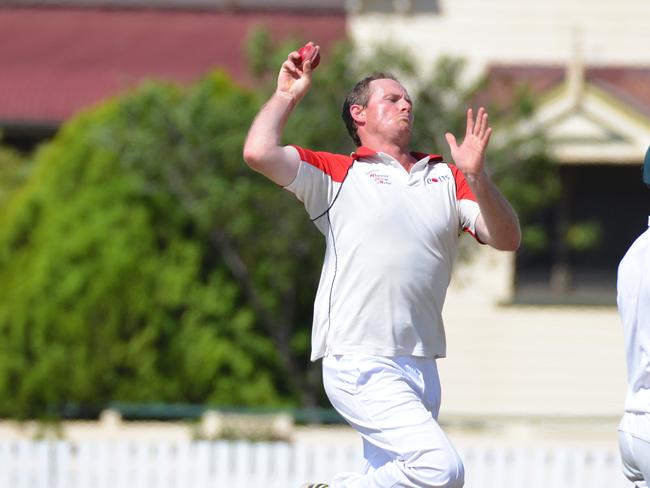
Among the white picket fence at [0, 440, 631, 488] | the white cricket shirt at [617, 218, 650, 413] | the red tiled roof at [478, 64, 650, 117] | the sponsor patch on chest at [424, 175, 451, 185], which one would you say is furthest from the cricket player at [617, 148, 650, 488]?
the red tiled roof at [478, 64, 650, 117]

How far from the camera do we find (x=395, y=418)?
4.94m

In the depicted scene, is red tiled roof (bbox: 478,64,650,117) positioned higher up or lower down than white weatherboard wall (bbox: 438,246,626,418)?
higher up

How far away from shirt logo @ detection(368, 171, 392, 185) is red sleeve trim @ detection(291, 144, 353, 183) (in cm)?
10

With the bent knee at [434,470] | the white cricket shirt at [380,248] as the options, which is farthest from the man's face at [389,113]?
the bent knee at [434,470]

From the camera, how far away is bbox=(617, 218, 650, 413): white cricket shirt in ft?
15.3

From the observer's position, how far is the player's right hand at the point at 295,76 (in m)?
5.04

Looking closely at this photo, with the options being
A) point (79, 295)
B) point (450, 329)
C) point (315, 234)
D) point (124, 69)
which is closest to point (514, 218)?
point (315, 234)

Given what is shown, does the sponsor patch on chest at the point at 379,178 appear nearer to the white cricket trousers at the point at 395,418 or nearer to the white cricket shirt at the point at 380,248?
the white cricket shirt at the point at 380,248

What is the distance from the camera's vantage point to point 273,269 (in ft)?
43.0

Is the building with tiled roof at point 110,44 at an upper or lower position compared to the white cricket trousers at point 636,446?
upper

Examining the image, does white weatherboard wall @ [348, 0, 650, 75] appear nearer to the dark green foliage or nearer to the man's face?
the dark green foliage

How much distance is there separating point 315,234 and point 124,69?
14.1ft

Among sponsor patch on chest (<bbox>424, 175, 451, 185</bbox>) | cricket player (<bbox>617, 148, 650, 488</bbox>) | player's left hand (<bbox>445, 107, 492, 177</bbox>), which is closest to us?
cricket player (<bbox>617, 148, 650, 488</bbox>)

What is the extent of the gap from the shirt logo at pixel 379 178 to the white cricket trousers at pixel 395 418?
67cm
